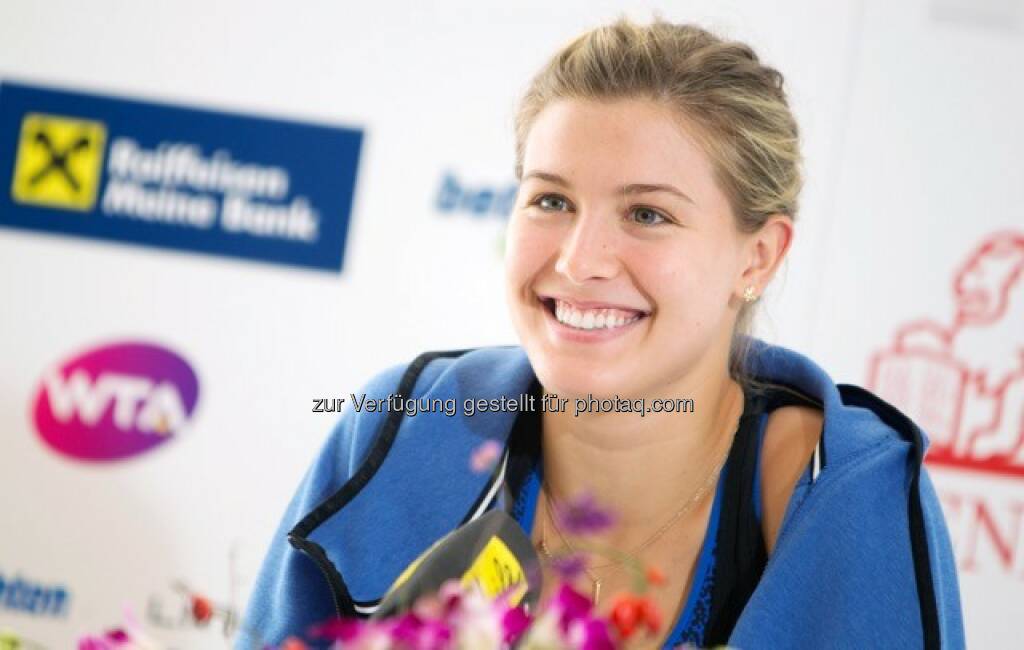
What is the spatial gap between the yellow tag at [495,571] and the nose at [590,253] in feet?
2.03

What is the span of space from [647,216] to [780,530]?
1.30 feet

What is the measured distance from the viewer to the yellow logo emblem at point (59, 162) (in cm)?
294

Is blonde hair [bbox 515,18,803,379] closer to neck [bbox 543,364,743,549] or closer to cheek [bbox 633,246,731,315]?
cheek [bbox 633,246,731,315]

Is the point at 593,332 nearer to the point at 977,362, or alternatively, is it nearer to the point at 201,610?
the point at 201,610

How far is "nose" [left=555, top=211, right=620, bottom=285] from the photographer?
138cm

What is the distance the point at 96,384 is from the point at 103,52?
2.68ft

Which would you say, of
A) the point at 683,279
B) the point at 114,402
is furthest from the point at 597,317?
the point at 114,402

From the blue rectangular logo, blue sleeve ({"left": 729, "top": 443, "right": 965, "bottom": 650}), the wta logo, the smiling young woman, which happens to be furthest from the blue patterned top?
the wta logo

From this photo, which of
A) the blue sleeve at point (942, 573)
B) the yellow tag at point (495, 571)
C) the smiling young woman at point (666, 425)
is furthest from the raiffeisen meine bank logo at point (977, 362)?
the yellow tag at point (495, 571)

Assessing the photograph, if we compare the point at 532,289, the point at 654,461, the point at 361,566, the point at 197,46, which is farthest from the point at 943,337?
the point at 197,46

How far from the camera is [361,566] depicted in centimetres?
145

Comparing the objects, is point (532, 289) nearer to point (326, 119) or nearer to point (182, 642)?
point (326, 119)

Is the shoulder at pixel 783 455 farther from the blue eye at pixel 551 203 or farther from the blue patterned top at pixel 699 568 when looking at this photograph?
the blue eye at pixel 551 203

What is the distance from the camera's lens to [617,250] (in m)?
1.39
